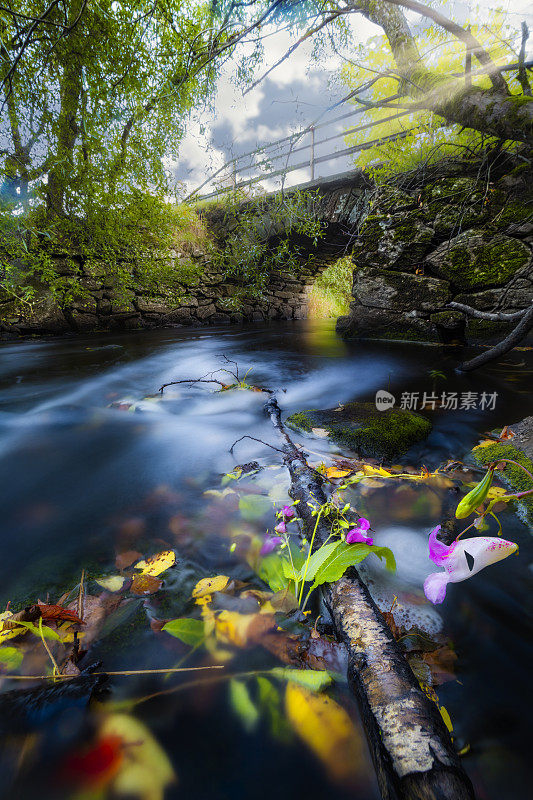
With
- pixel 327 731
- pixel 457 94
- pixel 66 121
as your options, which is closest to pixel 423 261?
pixel 457 94

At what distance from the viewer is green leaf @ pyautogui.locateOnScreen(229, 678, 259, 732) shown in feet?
2.56

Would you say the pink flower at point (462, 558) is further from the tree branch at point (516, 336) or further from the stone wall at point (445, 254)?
the stone wall at point (445, 254)

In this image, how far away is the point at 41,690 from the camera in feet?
2.76

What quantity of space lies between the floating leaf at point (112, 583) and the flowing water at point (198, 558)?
8cm

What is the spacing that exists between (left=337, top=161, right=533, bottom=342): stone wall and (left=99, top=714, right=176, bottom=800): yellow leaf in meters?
6.43

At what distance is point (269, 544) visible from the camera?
1360 mm

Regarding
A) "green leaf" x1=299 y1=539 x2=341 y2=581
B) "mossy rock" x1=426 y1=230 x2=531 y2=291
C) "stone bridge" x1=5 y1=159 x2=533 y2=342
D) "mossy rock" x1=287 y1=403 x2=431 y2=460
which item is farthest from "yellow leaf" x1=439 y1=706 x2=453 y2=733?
"mossy rock" x1=426 y1=230 x2=531 y2=291

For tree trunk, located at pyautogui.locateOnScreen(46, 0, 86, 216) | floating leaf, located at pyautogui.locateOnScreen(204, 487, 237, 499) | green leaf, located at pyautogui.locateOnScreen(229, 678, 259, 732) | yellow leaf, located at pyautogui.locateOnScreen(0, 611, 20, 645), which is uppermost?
tree trunk, located at pyautogui.locateOnScreen(46, 0, 86, 216)

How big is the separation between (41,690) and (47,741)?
0.44 ft

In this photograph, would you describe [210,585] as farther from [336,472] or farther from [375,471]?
[375,471]

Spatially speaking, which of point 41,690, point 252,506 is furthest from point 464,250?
point 41,690

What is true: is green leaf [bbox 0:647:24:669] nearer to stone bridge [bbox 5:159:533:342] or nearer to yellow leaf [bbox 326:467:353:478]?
yellow leaf [bbox 326:467:353:478]

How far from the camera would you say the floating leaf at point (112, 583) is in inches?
46.6

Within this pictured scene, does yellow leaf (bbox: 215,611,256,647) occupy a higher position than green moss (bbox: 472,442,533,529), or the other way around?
yellow leaf (bbox: 215,611,256,647)
